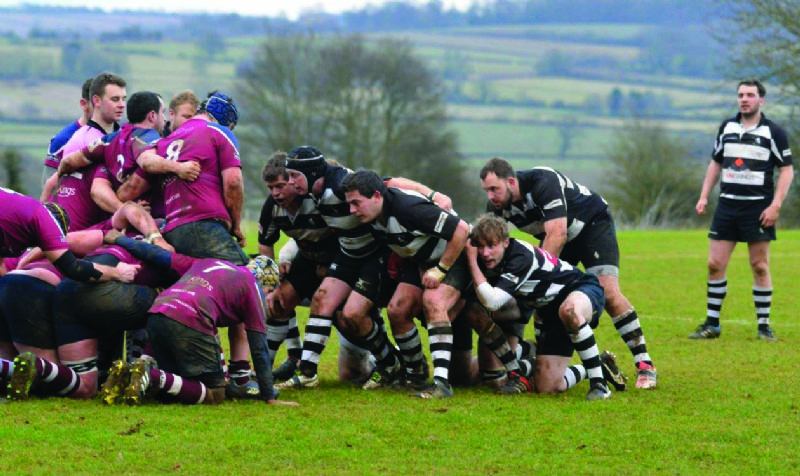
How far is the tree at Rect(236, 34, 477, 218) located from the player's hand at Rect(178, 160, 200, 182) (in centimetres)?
4406

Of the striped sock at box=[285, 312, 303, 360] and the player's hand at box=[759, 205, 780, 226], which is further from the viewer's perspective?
the player's hand at box=[759, 205, 780, 226]

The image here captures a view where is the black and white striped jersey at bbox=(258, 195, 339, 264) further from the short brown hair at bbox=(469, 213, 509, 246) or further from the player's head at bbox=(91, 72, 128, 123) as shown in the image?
the player's head at bbox=(91, 72, 128, 123)

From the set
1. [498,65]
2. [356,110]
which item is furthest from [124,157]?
[498,65]

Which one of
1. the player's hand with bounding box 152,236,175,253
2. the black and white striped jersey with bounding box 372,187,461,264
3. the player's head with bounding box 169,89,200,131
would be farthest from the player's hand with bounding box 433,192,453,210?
the player's head with bounding box 169,89,200,131

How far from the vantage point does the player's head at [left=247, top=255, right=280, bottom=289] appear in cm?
916

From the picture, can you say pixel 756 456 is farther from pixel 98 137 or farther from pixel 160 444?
pixel 98 137

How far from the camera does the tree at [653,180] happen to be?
4394 cm

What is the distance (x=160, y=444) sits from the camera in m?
7.04

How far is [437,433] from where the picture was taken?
753 centimetres

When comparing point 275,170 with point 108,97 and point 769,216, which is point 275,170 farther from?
point 769,216

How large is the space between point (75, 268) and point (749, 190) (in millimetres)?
7430

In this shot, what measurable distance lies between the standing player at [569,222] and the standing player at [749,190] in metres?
3.01

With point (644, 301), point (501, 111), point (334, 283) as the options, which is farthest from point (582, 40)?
point (334, 283)

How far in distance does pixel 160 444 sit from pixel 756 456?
347 centimetres
